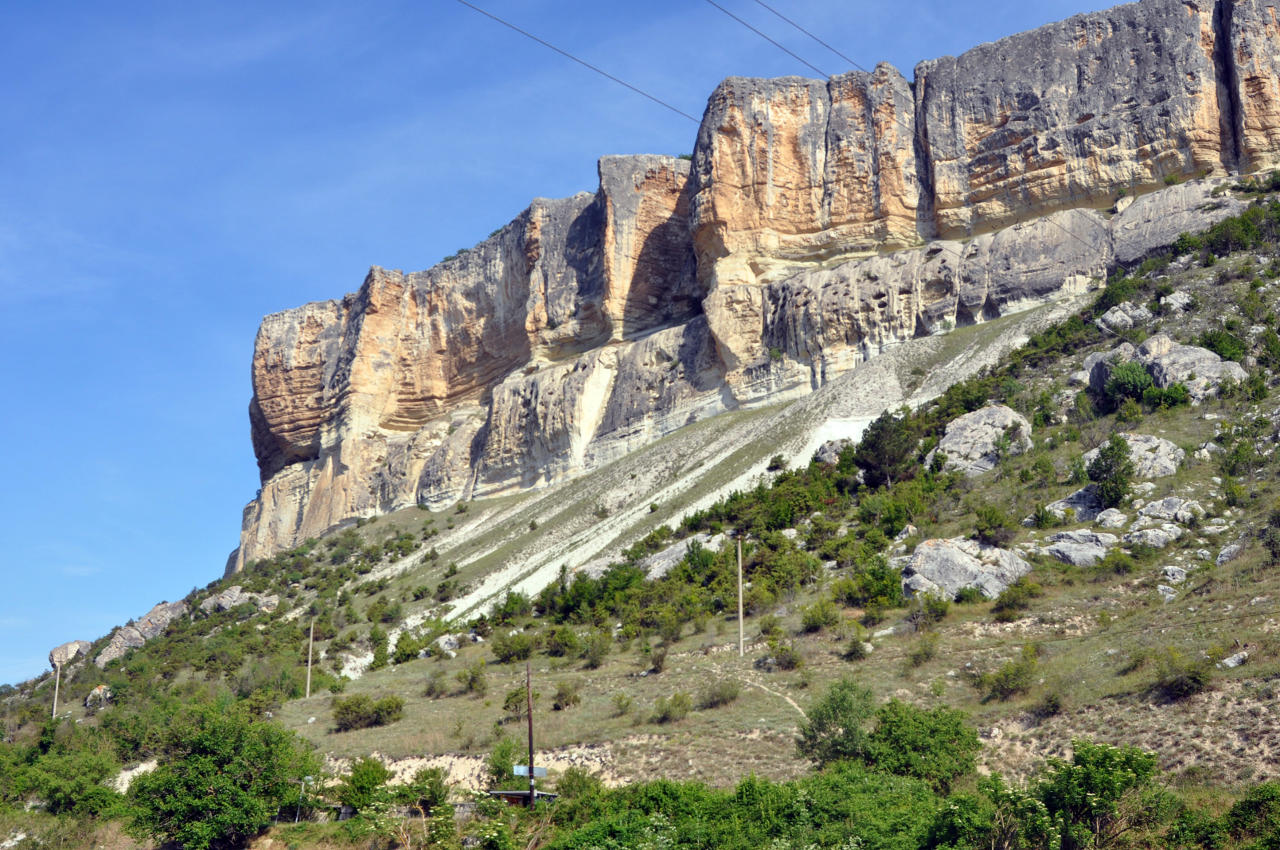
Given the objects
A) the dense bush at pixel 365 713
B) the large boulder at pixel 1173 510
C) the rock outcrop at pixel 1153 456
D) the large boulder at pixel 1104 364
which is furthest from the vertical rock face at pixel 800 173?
the dense bush at pixel 365 713

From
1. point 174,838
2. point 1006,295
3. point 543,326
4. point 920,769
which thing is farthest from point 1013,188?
point 174,838

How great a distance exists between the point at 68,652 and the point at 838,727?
53.5 m

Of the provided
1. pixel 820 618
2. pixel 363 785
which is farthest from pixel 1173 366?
pixel 363 785

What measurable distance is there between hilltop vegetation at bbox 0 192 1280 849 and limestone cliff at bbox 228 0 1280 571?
6.70 m

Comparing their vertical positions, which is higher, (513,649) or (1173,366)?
(1173,366)

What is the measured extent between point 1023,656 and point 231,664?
32.4 metres

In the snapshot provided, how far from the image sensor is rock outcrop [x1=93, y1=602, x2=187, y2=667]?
62.4m

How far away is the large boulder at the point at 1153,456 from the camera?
36375mm

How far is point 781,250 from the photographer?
2598 inches

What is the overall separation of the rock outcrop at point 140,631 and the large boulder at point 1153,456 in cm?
4444

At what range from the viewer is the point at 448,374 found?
275 feet

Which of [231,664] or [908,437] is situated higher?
[908,437]

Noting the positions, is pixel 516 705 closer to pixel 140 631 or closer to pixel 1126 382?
pixel 1126 382

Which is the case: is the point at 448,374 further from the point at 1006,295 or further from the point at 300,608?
the point at 1006,295
